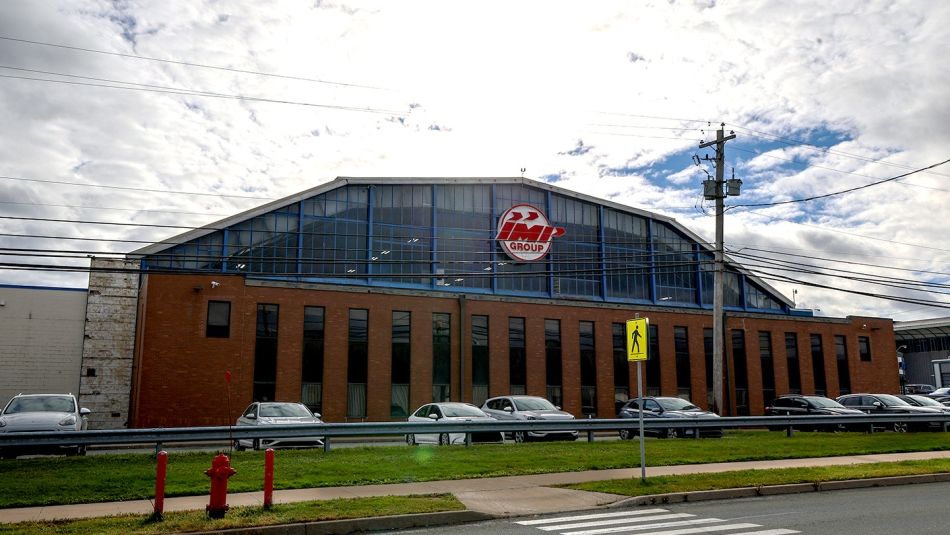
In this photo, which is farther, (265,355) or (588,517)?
(265,355)

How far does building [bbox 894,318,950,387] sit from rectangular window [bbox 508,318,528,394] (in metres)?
52.2

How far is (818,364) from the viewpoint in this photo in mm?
47531

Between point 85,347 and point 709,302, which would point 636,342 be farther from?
point 709,302

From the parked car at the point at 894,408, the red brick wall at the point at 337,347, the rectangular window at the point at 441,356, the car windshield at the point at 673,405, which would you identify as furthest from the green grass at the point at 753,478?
the rectangular window at the point at 441,356

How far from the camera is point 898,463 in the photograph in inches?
676

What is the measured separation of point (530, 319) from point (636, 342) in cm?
2480

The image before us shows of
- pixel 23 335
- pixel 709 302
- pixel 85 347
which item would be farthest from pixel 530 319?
pixel 23 335

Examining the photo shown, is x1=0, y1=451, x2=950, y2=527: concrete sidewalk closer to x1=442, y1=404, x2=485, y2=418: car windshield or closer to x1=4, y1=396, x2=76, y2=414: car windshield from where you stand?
x1=442, y1=404, x2=485, y2=418: car windshield

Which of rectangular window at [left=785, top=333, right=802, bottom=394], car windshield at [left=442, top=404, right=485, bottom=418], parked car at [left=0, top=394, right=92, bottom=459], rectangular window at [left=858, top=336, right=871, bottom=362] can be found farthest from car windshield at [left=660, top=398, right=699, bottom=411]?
rectangular window at [left=858, top=336, right=871, bottom=362]

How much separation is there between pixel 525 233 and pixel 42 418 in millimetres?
27537

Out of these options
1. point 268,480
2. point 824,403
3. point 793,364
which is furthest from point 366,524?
point 793,364

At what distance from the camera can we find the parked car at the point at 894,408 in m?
29.2

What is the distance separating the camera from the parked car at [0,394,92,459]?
61.7 ft

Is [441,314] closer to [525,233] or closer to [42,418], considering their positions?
[525,233]
